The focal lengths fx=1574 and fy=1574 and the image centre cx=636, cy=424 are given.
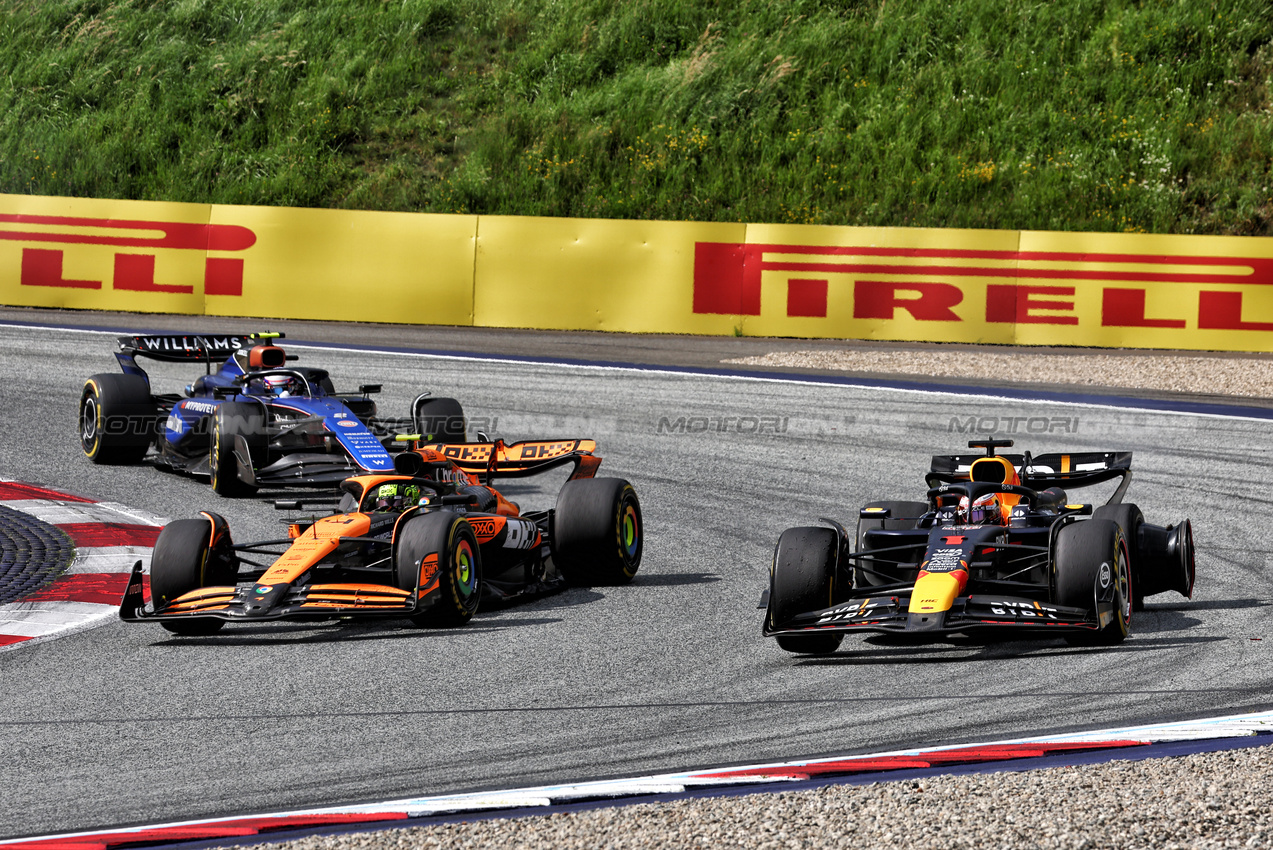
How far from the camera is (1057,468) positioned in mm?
9883

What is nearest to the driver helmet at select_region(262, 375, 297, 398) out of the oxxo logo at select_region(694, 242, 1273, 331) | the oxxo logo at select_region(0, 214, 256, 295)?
the oxxo logo at select_region(694, 242, 1273, 331)

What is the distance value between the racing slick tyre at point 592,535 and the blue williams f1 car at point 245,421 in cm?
231

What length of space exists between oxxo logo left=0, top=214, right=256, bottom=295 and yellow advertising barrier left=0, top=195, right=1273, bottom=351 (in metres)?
0.02

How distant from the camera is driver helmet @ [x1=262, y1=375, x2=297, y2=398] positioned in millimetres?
13922

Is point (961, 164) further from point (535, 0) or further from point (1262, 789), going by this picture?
point (1262, 789)

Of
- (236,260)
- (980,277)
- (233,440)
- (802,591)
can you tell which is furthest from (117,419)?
(980,277)

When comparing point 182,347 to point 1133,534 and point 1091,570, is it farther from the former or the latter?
point 1091,570

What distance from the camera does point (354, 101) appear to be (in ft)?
105

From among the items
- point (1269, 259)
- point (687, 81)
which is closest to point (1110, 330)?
point (1269, 259)

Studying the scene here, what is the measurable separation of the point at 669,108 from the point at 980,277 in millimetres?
9690

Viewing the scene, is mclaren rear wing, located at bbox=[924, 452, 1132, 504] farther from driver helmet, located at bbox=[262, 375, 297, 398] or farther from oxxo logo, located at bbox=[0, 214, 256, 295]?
oxxo logo, located at bbox=[0, 214, 256, 295]

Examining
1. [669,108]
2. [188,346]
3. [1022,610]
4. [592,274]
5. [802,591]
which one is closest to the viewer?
[1022,610]

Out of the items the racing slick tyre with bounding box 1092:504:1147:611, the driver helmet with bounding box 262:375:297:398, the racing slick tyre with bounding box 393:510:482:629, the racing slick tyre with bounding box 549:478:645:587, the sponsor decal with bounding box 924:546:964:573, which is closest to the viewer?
the sponsor decal with bounding box 924:546:964:573

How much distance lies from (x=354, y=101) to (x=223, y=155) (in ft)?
9.47
